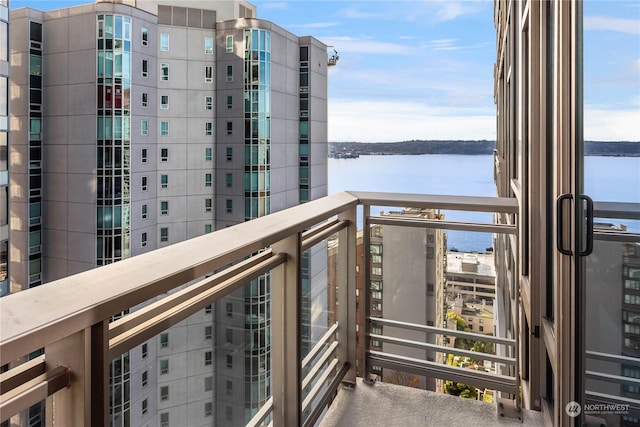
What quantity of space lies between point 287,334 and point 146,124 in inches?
346

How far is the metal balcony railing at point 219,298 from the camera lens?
51 cm

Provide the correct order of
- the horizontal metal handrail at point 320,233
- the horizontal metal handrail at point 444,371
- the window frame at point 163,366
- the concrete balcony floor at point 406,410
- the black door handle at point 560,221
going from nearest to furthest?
the window frame at point 163,366
the black door handle at point 560,221
the horizontal metal handrail at point 320,233
the concrete balcony floor at point 406,410
the horizontal metal handrail at point 444,371

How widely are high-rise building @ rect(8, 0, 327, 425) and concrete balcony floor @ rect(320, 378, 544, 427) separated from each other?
8.12 m

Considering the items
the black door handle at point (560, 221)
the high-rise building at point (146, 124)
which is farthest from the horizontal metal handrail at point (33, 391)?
the high-rise building at point (146, 124)

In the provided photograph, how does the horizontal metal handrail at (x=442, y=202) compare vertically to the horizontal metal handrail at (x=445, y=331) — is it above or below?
above

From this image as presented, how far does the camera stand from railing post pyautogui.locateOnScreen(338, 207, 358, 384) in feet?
5.57

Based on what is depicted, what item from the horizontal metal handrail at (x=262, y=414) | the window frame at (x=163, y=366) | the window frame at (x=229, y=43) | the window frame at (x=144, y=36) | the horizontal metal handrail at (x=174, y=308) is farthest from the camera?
the window frame at (x=229, y=43)

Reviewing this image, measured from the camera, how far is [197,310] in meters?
0.80

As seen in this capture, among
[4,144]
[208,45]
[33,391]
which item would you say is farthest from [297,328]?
[208,45]

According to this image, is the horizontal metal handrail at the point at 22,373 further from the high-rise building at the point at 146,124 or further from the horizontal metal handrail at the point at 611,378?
the high-rise building at the point at 146,124

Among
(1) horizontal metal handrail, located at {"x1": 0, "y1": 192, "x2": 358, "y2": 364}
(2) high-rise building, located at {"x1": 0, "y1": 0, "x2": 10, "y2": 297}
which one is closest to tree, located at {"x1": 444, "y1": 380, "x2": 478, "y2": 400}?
(1) horizontal metal handrail, located at {"x1": 0, "y1": 192, "x2": 358, "y2": 364}

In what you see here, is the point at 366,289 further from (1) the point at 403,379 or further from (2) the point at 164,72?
(2) the point at 164,72

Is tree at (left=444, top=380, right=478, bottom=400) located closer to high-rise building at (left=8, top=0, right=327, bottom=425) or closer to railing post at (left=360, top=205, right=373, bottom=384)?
railing post at (left=360, top=205, right=373, bottom=384)

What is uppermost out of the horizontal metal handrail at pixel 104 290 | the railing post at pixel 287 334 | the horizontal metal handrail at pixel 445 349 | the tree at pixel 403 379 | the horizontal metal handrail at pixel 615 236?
the horizontal metal handrail at pixel 615 236
